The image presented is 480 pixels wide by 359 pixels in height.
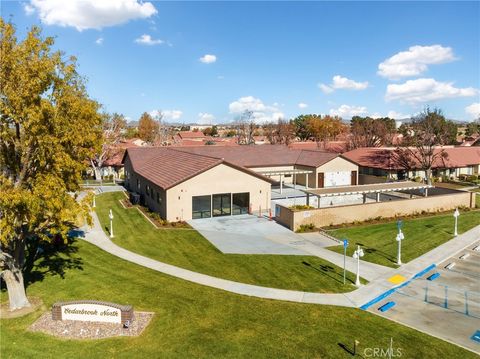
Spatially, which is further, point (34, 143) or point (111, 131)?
point (111, 131)

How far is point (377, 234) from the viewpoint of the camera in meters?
29.7

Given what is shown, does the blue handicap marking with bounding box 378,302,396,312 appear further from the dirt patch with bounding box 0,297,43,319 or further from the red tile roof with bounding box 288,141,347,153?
the red tile roof with bounding box 288,141,347,153

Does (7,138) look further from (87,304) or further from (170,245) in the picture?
(170,245)

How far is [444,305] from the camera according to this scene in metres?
17.8

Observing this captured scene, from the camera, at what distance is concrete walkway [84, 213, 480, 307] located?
18.4 meters

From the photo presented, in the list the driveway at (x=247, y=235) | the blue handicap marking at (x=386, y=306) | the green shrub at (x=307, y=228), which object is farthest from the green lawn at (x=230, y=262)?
the green shrub at (x=307, y=228)

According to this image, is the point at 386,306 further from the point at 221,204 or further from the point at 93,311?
the point at 221,204

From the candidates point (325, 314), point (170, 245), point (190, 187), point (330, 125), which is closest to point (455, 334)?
point (325, 314)

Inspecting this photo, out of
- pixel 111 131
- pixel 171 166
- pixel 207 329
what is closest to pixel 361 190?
pixel 171 166

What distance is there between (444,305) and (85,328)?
16292mm

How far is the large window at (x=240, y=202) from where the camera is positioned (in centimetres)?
3547

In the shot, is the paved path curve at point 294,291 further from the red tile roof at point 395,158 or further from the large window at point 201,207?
the red tile roof at point 395,158

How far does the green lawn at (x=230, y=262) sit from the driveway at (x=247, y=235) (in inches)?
38.5
